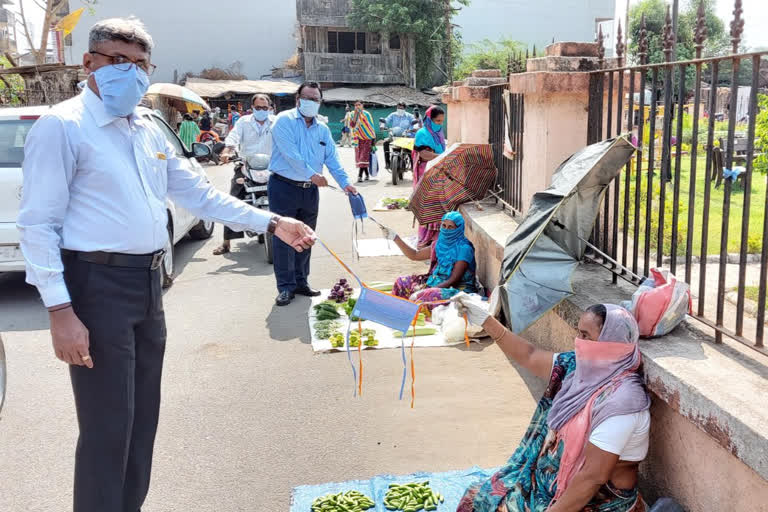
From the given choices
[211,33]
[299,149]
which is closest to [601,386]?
[299,149]

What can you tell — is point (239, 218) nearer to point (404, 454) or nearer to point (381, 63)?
point (404, 454)

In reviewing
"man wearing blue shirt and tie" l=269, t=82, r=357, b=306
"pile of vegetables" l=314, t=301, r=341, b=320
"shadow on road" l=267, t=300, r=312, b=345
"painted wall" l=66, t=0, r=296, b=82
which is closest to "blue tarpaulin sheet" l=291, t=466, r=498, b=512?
"shadow on road" l=267, t=300, r=312, b=345

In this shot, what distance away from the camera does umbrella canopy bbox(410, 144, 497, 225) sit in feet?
23.6

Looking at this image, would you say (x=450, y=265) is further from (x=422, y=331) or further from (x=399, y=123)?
(x=399, y=123)

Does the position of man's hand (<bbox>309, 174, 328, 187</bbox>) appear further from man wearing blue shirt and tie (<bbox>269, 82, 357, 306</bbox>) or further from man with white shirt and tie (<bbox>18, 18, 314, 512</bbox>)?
man with white shirt and tie (<bbox>18, 18, 314, 512</bbox>)

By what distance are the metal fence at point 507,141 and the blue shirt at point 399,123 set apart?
12.7m

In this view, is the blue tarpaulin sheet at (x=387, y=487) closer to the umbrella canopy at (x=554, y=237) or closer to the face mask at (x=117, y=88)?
the umbrella canopy at (x=554, y=237)

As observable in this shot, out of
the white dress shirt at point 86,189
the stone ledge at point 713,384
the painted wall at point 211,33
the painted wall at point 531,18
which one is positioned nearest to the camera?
the stone ledge at point 713,384

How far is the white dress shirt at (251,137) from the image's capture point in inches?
366

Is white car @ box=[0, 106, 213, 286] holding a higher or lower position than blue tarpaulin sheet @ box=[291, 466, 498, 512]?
higher

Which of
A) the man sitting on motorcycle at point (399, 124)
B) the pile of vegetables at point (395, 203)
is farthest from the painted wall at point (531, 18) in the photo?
the pile of vegetables at point (395, 203)

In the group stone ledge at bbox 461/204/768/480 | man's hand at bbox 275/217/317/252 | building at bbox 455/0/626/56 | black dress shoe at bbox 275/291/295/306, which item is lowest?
black dress shoe at bbox 275/291/295/306

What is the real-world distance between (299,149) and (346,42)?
33.0 metres

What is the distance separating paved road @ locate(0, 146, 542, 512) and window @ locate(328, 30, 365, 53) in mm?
33511
